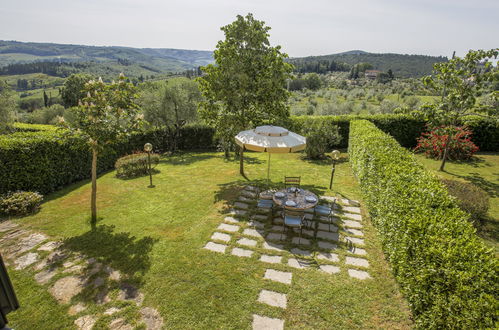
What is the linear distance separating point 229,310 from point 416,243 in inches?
149

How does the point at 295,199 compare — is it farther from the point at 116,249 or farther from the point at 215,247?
the point at 116,249

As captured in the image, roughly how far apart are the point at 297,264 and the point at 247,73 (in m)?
8.56

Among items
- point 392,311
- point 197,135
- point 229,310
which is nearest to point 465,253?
point 392,311

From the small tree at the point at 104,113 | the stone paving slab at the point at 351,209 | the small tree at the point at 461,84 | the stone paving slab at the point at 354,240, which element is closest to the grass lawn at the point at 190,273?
the stone paving slab at the point at 354,240

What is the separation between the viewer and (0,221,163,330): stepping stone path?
5.06 metres

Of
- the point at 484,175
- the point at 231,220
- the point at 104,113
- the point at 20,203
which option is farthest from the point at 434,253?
Result: the point at 484,175

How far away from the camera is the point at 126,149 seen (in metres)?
18.8

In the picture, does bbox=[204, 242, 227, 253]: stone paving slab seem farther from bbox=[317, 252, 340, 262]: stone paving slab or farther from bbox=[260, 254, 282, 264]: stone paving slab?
bbox=[317, 252, 340, 262]: stone paving slab

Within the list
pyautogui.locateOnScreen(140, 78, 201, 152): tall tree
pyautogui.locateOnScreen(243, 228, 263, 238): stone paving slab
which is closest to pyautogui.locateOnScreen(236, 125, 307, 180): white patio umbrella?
pyautogui.locateOnScreen(243, 228, 263, 238): stone paving slab

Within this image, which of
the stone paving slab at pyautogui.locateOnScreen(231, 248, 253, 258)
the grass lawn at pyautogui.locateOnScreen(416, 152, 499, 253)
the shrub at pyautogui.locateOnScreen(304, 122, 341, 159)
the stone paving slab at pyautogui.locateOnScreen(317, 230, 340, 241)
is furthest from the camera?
Answer: the shrub at pyautogui.locateOnScreen(304, 122, 341, 159)

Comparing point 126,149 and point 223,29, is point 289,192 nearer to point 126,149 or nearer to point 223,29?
point 223,29

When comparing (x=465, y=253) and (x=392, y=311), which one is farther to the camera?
→ (x=392, y=311)

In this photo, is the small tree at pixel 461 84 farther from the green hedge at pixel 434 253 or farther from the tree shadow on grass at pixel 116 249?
the tree shadow on grass at pixel 116 249

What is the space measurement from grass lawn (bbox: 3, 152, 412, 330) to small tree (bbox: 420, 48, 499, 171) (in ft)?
19.7
